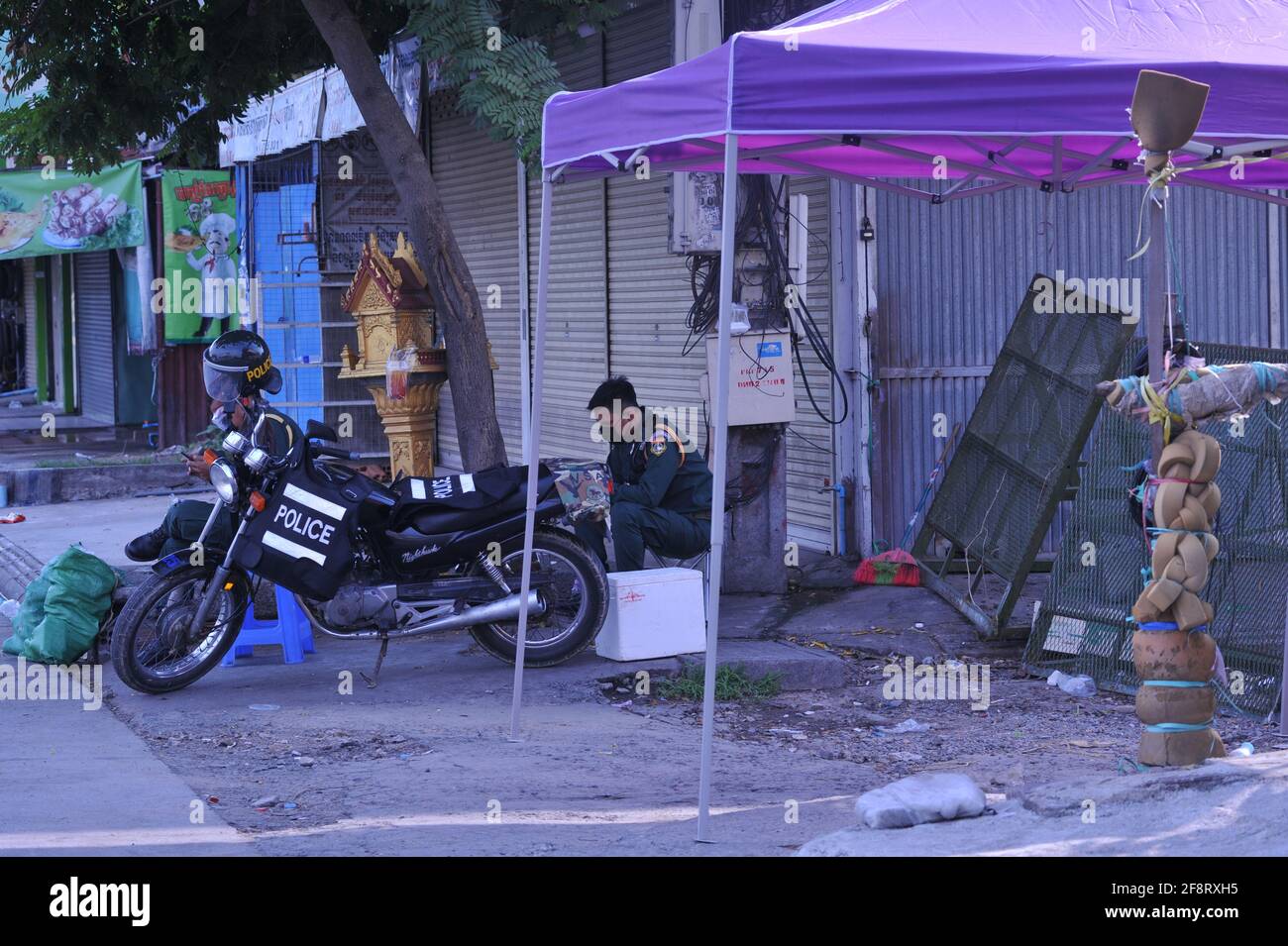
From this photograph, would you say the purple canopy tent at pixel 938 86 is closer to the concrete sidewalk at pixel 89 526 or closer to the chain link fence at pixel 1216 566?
the chain link fence at pixel 1216 566

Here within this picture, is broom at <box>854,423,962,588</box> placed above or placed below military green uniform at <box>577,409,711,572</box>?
below

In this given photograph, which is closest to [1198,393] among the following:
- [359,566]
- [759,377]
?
[359,566]

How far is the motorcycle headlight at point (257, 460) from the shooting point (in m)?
7.00

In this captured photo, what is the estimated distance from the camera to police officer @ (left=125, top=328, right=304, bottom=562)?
284 inches

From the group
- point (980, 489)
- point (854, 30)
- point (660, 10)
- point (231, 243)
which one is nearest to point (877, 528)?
point (980, 489)

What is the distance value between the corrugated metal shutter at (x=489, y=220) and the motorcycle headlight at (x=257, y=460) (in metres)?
6.56

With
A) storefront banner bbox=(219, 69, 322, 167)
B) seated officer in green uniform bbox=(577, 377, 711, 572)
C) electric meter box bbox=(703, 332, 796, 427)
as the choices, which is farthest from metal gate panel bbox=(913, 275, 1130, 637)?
storefront banner bbox=(219, 69, 322, 167)

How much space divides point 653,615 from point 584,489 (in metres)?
0.82

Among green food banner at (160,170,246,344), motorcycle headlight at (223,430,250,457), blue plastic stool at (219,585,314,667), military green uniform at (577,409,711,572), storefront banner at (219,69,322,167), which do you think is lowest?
blue plastic stool at (219,585,314,667)

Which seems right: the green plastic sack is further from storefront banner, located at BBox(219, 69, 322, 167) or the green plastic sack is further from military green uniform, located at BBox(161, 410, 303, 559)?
storefront banner, located at BBox(219, 69, 322, 167)

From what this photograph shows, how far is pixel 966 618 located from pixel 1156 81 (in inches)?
167

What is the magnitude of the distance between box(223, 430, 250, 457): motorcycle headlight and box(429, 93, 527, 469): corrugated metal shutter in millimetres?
6511

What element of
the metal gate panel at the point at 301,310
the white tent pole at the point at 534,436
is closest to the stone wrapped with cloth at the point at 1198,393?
the white tent pole at the point at 534,436

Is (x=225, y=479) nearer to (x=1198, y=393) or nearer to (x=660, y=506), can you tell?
(x=660, y=506)
